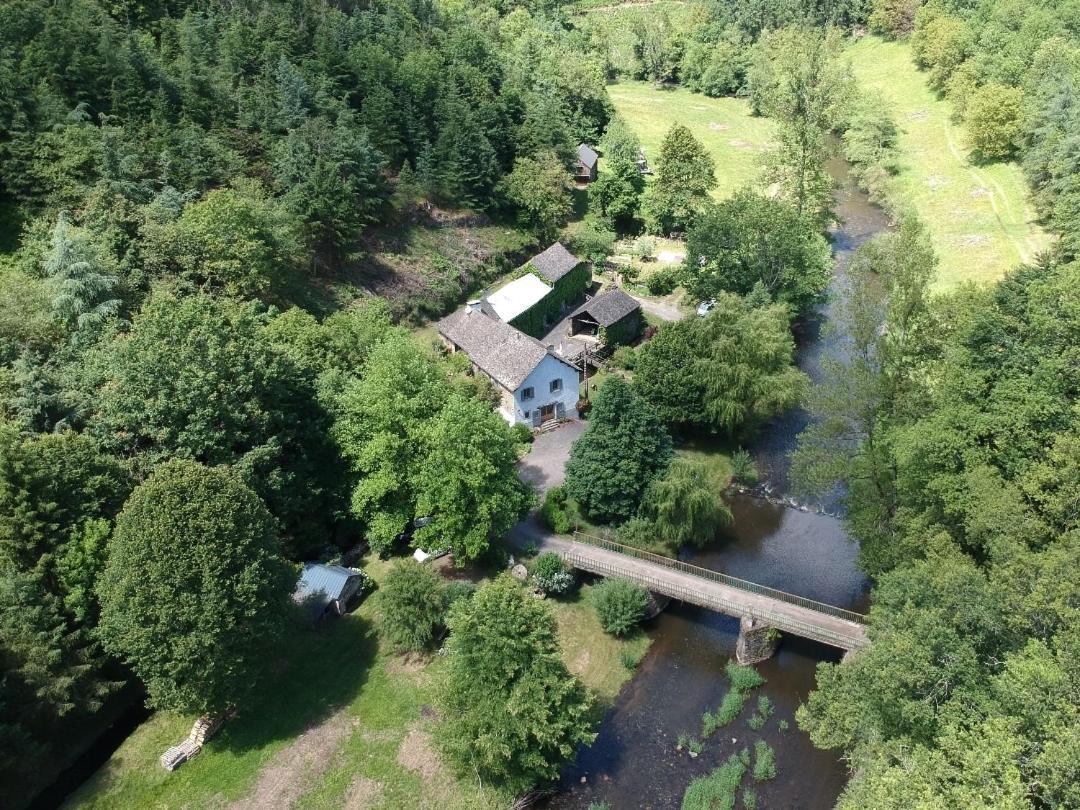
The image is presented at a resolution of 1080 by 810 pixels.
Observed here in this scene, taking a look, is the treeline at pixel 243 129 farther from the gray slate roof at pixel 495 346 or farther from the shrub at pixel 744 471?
the shrub at pixel 744 471

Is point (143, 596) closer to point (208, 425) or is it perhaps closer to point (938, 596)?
point (208, 425)

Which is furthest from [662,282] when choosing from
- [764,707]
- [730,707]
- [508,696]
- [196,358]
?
[508,696]

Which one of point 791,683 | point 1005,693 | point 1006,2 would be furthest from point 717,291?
point 1006,2

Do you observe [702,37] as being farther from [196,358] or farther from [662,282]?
[196,358]

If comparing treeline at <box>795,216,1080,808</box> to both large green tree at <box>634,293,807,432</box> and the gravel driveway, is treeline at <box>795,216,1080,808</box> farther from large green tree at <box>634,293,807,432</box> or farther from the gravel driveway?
the gravel driveway

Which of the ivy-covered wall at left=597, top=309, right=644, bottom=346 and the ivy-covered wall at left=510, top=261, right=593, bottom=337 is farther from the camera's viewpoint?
the ivy-covered wall at left=510, top=261, right=593, bottom=337

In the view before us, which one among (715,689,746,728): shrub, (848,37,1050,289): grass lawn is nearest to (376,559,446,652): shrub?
(715,689,746,728): shrub
